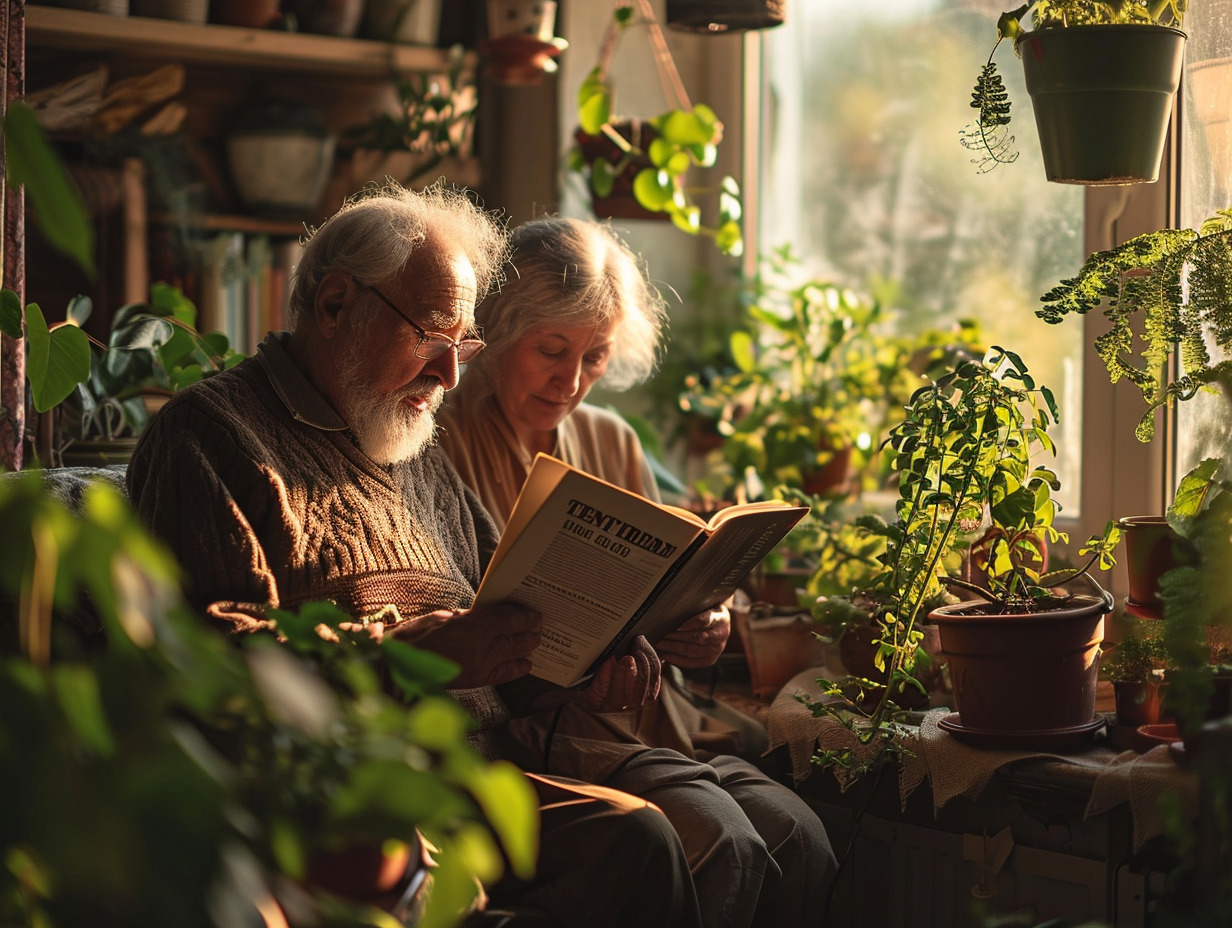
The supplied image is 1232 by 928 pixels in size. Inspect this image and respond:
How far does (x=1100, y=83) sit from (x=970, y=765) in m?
0.88

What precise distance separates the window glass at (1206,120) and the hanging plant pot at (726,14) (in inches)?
38.6

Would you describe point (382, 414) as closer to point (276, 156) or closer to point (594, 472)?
point (594, 472)

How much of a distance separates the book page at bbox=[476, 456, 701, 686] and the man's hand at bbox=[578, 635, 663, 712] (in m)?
0.17

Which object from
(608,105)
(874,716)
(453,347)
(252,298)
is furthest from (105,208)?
(874,716)

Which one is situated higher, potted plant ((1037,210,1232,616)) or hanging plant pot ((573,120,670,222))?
hanging plant pot ((573,120,670,222))

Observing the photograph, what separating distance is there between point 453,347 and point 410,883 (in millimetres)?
986

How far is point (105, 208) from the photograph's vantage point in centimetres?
309

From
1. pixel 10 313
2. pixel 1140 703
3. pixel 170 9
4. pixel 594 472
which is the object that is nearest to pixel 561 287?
pixel 594 472

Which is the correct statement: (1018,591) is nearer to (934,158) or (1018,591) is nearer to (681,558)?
(681,558)

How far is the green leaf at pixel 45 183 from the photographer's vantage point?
25.1 inches

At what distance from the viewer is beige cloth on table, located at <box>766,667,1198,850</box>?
1.47 meters

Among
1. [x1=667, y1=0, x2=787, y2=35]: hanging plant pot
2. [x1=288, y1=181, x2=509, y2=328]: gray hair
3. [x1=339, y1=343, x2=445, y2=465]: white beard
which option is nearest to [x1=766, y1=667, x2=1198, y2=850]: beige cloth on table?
[x1=339, y1=343, x2=445, y2=465]: white beard

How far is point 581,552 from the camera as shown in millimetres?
1565

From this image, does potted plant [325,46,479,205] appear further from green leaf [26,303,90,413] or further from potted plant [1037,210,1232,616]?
potted plant [1037,210,1232,616]
